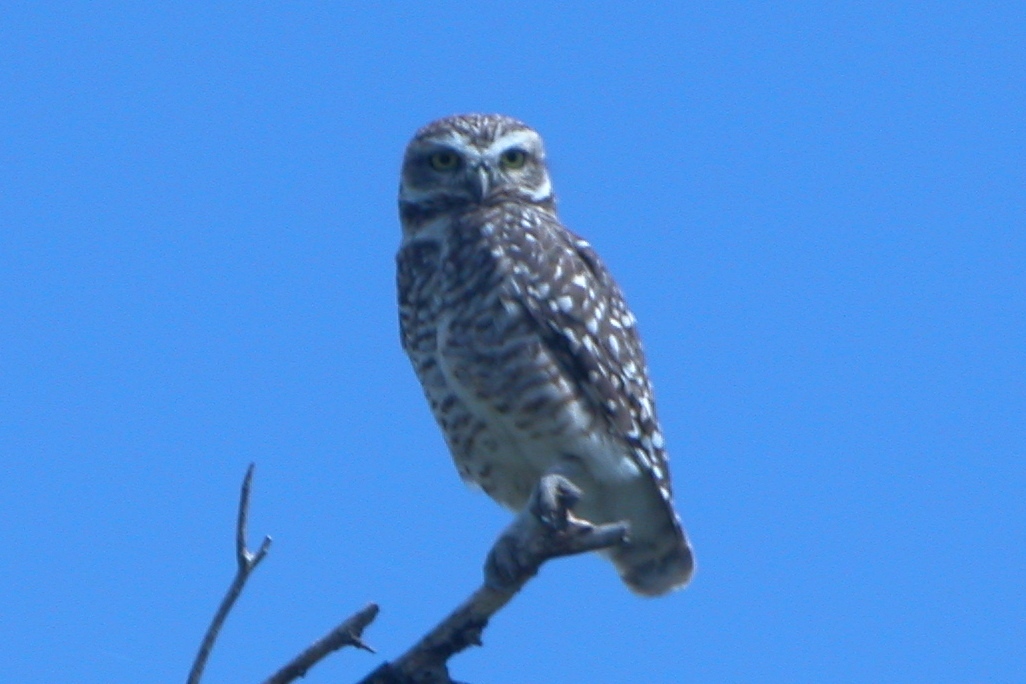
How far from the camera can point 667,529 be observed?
5.84 metres

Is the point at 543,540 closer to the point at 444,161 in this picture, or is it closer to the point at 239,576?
the point at 239,576

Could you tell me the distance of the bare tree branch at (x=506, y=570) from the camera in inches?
162

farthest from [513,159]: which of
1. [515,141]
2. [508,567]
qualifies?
[508,567]

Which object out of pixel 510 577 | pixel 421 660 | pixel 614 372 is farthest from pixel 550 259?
pixel 421 660

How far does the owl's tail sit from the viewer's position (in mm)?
5844

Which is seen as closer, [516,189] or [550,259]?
[550,259]

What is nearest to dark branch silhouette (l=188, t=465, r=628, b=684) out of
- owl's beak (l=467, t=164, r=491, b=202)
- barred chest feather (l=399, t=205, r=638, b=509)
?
barred chest feather (l=399, t=205, r=638, b=509)

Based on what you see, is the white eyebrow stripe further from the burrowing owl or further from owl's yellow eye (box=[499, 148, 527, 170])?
the burrowing owl

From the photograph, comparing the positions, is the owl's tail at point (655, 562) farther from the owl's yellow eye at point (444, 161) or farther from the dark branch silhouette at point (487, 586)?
the owl's yellow eye at point (444, 161)

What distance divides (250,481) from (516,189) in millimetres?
2920

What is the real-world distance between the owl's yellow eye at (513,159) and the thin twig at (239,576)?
9.65 ft

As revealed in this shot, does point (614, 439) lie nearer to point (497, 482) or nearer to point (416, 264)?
point (497, 482)

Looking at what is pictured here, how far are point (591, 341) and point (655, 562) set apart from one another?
83 cm

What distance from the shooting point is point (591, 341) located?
5672 mm
